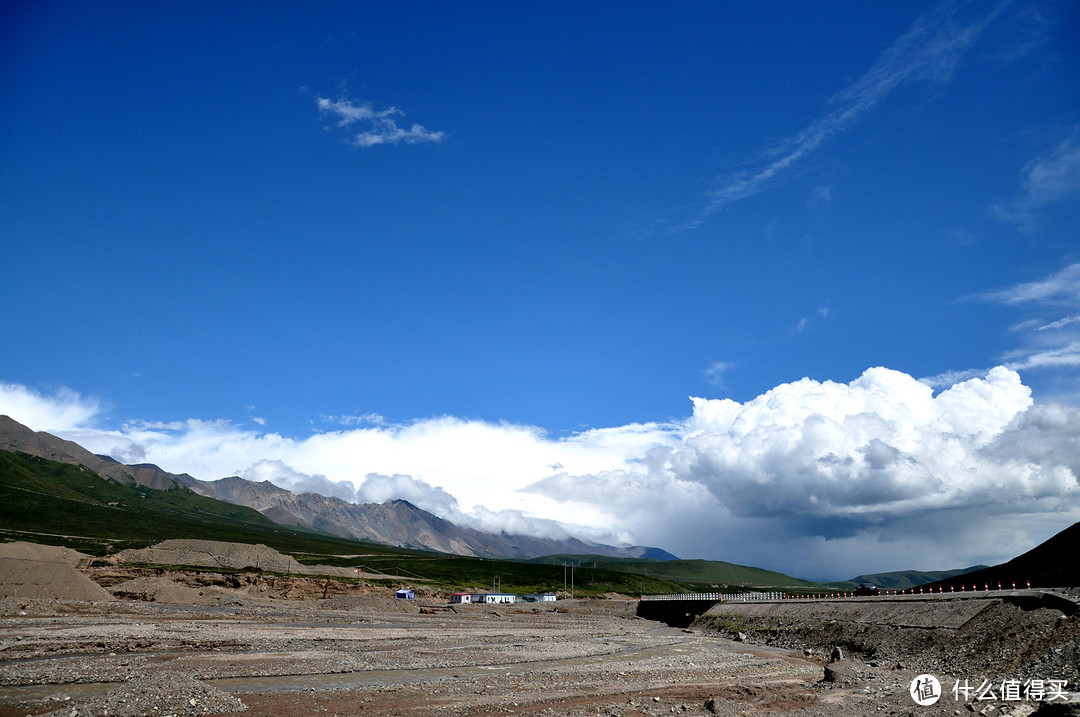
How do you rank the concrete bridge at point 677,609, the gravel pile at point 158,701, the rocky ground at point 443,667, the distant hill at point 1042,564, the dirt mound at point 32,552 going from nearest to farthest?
the gravel pile at point 158,701
the rocky ground at point 443,667
the distant hill at point 1042,564
the dirt mound at point 32,552
the concrete bridge at point 677,609

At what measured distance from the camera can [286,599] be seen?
121 m

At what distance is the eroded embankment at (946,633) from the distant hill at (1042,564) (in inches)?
706

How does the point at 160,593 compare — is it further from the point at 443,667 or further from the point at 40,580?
the point at 443,667

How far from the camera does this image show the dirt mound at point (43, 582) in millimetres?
82088

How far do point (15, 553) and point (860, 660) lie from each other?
107641mm

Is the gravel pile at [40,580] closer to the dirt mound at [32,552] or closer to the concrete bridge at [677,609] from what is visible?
the dirt mound at [32,552]

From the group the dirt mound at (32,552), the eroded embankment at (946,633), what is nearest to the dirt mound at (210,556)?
the dirt mound at (32,552)

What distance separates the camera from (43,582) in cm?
8431

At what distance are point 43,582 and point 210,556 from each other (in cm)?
9711

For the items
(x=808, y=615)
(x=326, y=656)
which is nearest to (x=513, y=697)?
(x=326, y=656)

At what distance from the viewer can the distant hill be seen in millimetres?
71000

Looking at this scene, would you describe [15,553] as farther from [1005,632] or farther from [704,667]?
[1005,632]

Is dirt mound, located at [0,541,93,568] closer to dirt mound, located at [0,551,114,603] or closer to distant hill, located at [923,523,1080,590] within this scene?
dirt mound, located at [0,551,114,603]

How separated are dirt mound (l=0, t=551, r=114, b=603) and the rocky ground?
146 inches
